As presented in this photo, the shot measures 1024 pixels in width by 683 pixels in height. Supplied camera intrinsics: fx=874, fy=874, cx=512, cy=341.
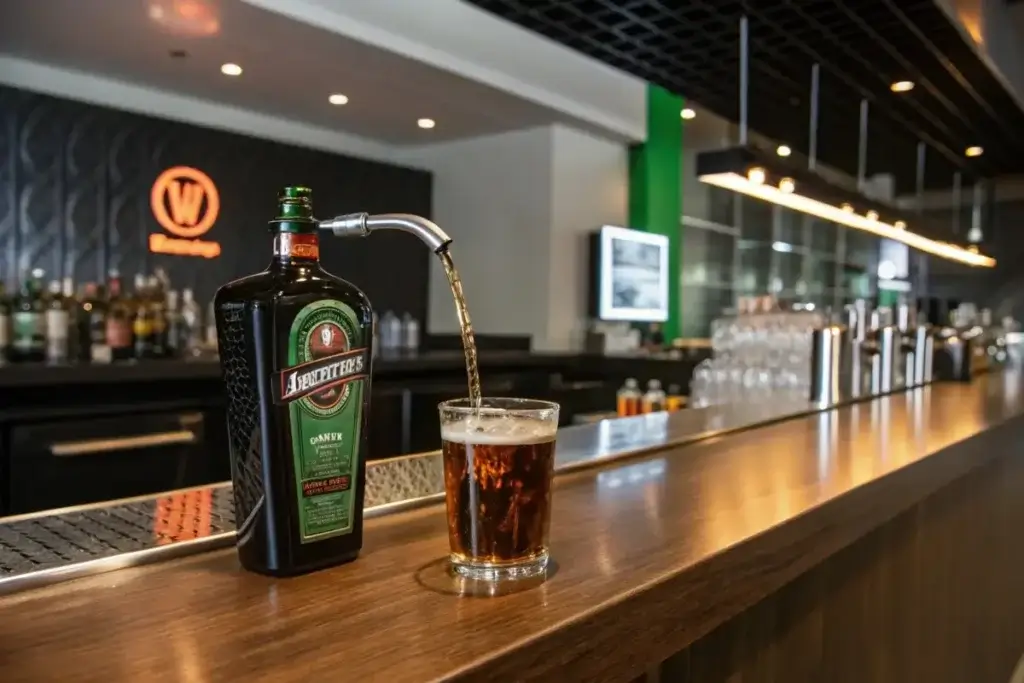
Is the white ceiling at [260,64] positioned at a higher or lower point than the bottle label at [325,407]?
higher

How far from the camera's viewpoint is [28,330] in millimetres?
A: 3016

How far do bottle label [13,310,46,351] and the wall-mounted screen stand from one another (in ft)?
10.2

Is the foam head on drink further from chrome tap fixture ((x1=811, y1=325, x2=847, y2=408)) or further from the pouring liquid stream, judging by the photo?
chrome tap fixture ((x1=811, y1=325, x2=847, y2=408))

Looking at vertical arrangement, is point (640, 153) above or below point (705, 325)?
above

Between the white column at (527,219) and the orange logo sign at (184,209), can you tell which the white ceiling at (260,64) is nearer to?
the white column at (527,219)

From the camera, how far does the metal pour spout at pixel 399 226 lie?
2.23 ft

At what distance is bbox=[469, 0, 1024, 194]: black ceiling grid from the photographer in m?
Result: 2.56

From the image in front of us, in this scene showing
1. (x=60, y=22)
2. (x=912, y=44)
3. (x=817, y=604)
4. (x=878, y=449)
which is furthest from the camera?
(x=60, y=22)

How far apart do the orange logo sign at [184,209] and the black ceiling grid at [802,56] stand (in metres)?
2.29

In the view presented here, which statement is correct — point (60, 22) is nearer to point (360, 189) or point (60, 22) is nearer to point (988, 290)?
point (360, 189)

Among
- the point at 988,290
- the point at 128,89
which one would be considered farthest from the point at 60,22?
the point at 988,290

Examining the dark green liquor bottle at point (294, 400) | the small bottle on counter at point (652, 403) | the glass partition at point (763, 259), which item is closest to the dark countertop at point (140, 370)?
the small bottle on counter at point (652, 403)

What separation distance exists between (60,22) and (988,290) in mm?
8396

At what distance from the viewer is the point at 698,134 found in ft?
22.2
